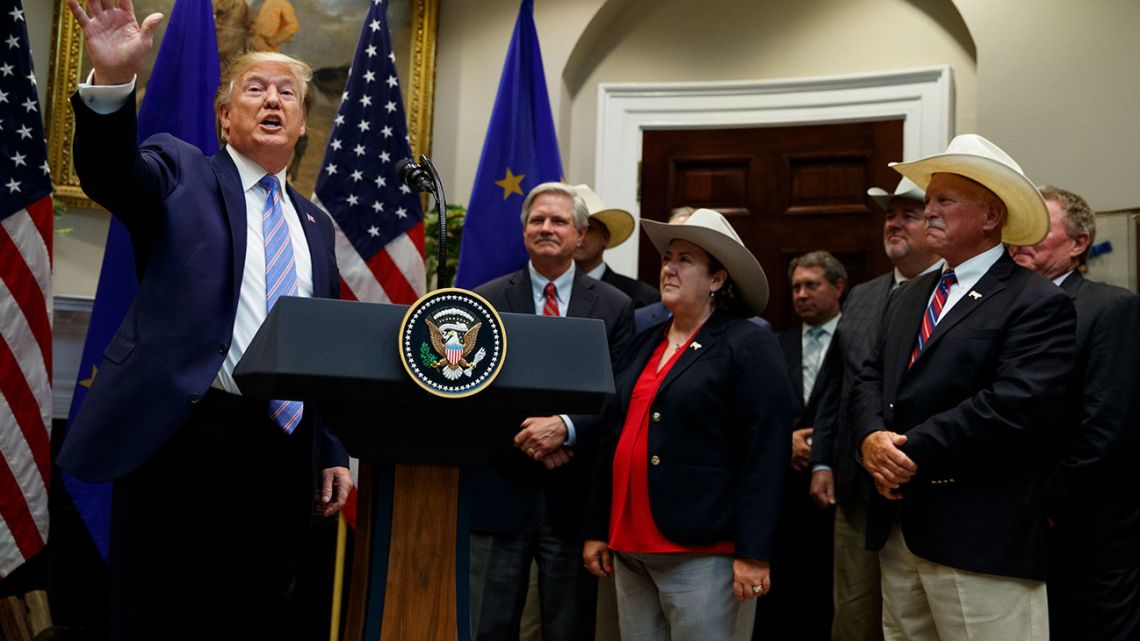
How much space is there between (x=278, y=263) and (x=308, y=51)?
146 inches

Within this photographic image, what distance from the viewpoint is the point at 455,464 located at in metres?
1.89

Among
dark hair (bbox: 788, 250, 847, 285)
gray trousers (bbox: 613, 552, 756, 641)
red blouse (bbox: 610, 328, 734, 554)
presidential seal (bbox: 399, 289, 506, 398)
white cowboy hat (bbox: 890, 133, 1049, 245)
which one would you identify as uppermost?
white cowboy hat (bbox: 890, 133, 1049, 245)

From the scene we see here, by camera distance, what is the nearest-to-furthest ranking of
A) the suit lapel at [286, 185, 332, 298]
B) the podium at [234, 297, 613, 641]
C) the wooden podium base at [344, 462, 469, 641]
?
the podium at [234, 297, 613, 641] < the wooden podium base at [344, 462, 469, 641] < the suit lapel at [286, 185, 332, 298]

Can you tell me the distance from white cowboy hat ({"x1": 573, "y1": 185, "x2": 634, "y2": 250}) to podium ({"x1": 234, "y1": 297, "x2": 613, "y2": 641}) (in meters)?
3.16

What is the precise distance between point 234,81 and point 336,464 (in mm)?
897

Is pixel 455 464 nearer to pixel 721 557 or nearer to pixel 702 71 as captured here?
pixel 721 557

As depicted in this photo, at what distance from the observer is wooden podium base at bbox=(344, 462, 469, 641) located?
1.84m

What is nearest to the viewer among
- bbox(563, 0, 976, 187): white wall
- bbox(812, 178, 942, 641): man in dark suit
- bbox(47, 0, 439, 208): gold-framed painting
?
bbox(812, 178, 942, 641): man in dark suit

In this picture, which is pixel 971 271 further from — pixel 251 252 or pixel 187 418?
pixel 187 418

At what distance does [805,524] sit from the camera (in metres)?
4.63

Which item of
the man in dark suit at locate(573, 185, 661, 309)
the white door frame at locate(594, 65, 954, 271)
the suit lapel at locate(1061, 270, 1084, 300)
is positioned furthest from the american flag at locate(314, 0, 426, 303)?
the suit lapel at locate(1061, 270, 1084, 300)

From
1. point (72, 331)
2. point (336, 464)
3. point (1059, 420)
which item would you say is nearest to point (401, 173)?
point (336, 464)

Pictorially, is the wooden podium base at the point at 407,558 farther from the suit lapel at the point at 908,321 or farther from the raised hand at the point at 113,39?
the suit lapel at the point at 908,321

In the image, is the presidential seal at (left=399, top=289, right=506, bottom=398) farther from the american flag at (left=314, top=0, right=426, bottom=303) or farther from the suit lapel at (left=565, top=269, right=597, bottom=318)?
the american flag at (left=314, top=0, right=426, bottom=303)
